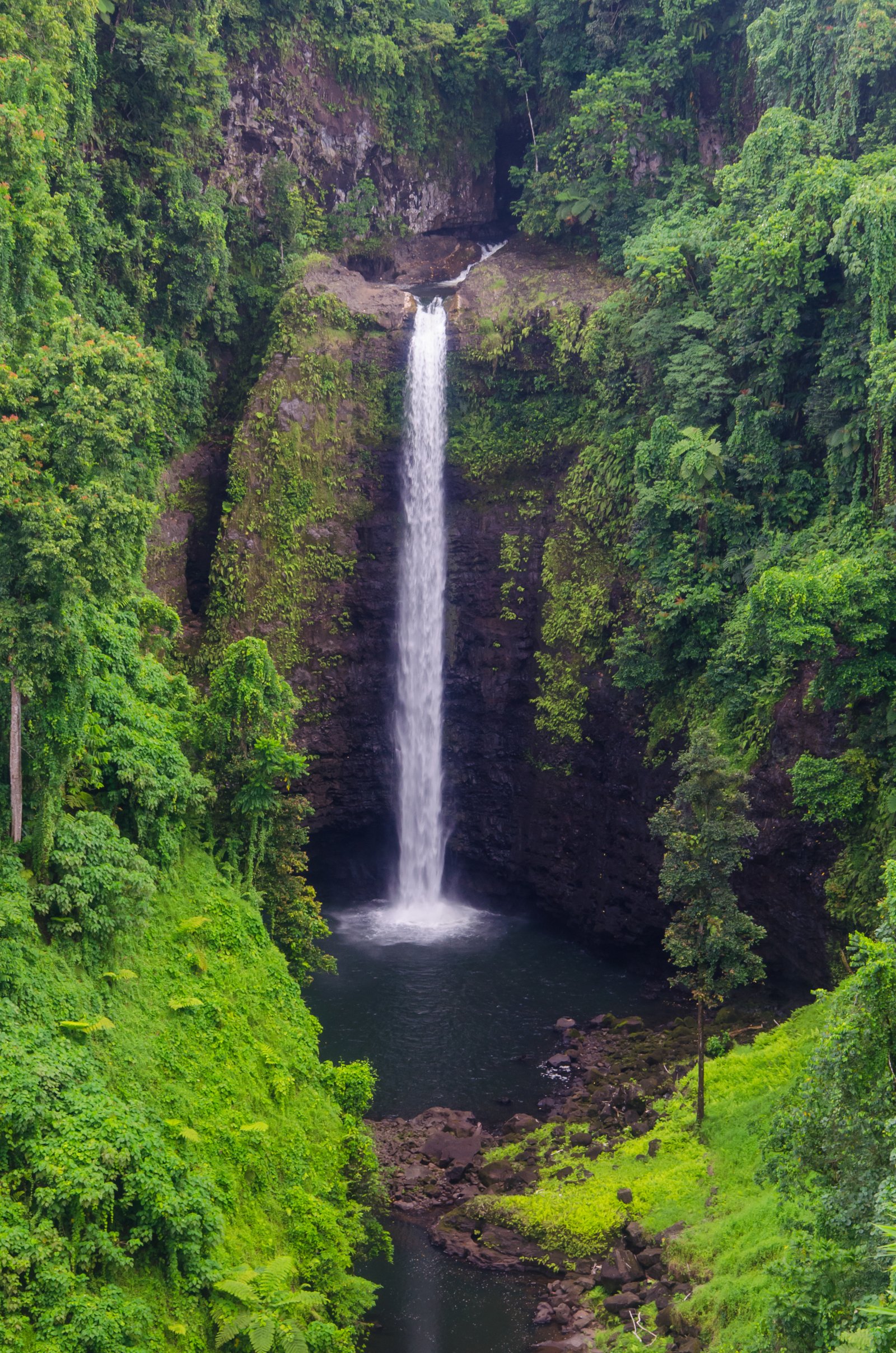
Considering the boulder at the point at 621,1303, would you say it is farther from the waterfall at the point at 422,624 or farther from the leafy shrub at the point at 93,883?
the waterfall at the point at 422,624

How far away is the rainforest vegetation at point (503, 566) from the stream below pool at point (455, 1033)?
1.25 m

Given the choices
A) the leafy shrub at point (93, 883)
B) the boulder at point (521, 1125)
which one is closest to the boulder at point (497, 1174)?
the boulder at point (521, 1125)

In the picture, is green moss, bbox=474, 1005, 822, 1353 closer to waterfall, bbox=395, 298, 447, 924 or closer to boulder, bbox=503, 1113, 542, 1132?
boulder, bbox=503, 1113, 542, 1132

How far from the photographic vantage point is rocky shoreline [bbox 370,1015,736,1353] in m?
17.8

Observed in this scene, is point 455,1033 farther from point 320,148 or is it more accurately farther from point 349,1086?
point 320,148

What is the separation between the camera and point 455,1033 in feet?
87.2

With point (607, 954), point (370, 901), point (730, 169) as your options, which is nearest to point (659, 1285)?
point (607, 954)

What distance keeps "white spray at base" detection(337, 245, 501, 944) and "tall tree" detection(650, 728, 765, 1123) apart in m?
14.3

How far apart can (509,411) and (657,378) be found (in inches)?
236

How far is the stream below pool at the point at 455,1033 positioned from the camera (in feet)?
60.4

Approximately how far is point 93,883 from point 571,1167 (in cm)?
1009

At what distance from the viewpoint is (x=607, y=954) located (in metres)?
30.6

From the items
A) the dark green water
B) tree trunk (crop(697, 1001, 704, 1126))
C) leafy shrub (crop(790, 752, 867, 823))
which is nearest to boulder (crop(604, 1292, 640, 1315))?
tree trunk (crop(697, 1001, 704, 1126))

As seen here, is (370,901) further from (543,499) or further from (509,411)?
(509,411)
